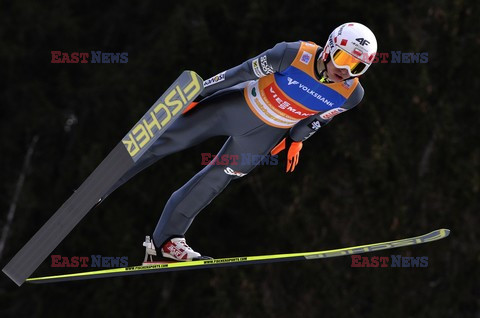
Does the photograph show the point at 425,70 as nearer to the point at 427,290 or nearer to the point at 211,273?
the point at 427,290

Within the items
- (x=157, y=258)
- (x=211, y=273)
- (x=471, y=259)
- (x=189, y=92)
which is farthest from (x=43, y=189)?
(x=189, y=92)

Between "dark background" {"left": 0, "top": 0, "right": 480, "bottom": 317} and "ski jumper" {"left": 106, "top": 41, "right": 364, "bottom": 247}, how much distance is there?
241 inches

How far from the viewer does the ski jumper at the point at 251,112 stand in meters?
7.50

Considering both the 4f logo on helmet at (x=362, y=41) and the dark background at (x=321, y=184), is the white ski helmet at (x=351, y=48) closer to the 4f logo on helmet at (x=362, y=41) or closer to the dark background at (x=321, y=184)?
the 4f logo on helmet at (x=362, y=41)

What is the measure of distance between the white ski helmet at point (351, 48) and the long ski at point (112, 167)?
968 millimetres

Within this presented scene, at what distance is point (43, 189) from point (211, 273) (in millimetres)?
2816

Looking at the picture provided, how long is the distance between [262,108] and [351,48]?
838mm

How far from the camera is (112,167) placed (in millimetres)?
7281

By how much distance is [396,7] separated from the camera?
1432 cm

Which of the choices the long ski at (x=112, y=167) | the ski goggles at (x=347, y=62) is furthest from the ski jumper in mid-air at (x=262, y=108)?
the long ski at (x=112, y=167)

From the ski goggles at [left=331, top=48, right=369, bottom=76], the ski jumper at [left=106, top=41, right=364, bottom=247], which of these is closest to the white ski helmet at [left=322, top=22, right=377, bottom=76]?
the ski goggles at [left=331, top=48, right=369, bottom=76]

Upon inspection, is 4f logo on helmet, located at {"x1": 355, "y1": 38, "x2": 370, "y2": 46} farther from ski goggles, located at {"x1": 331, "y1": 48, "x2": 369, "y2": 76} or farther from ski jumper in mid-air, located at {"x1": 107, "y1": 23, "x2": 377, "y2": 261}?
ski goggles, located at {"x1": 331, "y1": 48, "x2": 369, "y2": 76}

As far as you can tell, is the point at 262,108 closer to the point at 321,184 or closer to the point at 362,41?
the point at 362,41

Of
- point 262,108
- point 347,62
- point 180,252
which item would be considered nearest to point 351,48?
point 347,62
